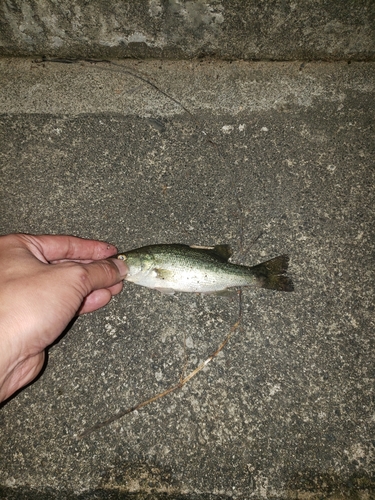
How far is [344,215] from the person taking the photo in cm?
341

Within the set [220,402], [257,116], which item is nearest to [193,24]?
[257,116]

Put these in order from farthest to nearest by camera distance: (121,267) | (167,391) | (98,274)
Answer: (121,267)
(167,391)
(98,274)

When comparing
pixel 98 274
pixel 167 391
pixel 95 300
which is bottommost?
pixel 167 391

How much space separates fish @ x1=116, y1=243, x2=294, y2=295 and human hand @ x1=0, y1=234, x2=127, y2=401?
0.83 ft

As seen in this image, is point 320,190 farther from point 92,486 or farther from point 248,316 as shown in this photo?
point 92,486

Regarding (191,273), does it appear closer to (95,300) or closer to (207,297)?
(207,297)

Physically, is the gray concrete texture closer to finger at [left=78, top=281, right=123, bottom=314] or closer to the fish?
the fish

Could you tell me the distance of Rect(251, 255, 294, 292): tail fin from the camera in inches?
118

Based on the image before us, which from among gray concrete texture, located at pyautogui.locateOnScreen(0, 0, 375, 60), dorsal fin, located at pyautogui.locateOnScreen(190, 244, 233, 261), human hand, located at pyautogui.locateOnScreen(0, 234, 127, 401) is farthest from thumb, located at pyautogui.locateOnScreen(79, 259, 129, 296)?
gray concrete texture, located at pyautogui.locateOnScreen(0, 0, 375, 60)

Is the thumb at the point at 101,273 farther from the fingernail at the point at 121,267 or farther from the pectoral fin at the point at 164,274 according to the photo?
the pectoral fin at the point at 164,274

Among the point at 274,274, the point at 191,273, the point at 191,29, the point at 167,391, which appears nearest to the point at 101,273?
the point at 191,273

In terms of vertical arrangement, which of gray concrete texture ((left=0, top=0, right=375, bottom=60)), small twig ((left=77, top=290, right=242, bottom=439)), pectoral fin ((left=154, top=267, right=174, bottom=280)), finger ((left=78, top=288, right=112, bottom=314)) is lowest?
small twig ((left=77, top=290, right=242, bottom=439))

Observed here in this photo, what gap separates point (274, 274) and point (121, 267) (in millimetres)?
1448

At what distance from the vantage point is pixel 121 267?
290 cm
